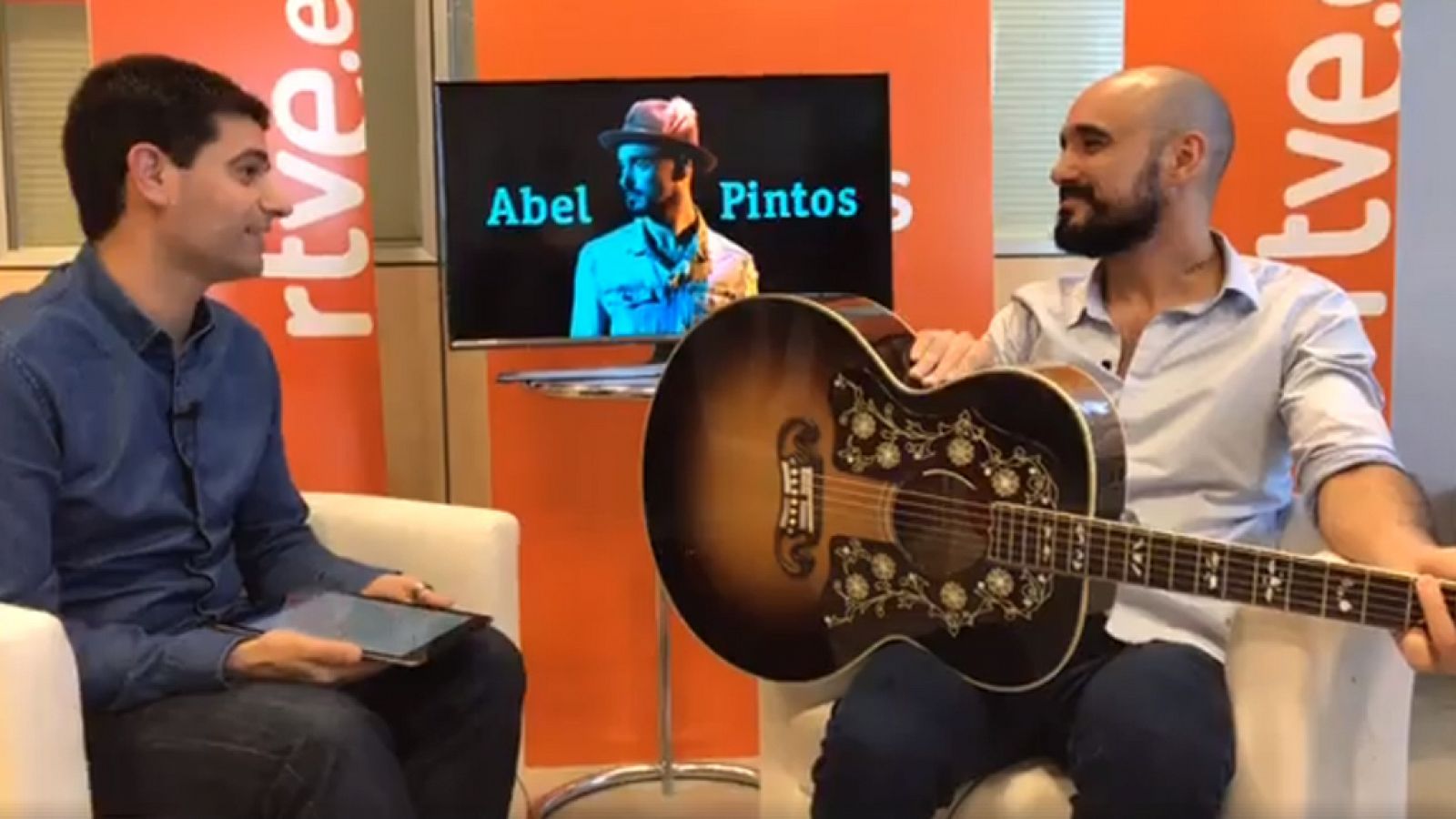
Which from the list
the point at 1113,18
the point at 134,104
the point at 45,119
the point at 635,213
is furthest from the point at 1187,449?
the point at 45,119

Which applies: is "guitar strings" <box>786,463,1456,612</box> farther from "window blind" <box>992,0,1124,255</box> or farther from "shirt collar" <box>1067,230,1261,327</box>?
"window blind" <box>992,0,1124,255</box>

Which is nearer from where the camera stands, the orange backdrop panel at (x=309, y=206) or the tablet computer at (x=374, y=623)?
the tablet computer at (x=374, y=623)

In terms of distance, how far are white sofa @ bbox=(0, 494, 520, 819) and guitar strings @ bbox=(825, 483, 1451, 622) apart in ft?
1.60

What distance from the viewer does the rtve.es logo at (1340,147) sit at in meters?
2.61

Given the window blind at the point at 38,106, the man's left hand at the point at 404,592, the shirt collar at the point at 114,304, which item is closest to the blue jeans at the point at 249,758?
the man's left hand at the point at 404,592

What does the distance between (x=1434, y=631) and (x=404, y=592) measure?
113cm

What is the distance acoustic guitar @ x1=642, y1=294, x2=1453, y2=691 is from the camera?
1498mm

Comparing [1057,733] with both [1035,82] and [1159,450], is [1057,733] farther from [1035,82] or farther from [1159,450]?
[1035,82]

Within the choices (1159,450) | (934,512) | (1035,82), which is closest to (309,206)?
(934,512)

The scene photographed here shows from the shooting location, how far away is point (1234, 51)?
2.66 m

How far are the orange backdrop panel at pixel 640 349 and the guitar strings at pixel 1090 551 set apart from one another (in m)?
1.07

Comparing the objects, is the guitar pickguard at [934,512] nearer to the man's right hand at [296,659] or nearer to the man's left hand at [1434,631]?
the man's left hand at [1434,631]

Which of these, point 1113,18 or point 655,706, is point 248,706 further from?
point 1113,18

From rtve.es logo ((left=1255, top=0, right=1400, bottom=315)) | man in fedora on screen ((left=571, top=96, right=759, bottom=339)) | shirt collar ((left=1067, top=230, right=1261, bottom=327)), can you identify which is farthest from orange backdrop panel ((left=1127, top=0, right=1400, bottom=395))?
man in fedora on screen ((left=571, top=96, right=759, bottom=339))
